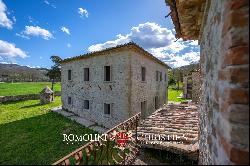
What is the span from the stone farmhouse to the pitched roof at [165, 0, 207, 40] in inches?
328

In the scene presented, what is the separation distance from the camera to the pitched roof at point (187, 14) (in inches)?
146

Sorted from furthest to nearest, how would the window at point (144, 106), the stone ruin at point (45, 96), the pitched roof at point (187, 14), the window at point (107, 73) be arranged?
the stone ruin at point (45, 96)
the window at point (144, 106)
the window at point (107, 73)
the pitched roof at point (187, 14)

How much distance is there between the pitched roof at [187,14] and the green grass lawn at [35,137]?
26.7 ft

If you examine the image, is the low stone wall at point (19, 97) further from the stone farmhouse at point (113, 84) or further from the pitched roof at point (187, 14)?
the pitched roof at point (187, 14)

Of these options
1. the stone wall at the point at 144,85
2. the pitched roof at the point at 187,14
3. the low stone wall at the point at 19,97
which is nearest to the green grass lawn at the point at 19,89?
the low stone wall at the point at 19,97

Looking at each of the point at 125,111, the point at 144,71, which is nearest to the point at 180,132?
the point at 125,111

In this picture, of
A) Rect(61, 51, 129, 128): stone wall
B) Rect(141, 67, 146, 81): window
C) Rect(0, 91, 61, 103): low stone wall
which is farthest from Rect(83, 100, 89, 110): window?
Rect(0, 91, 61, 103): low stone wall

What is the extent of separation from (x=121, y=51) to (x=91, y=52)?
10.2ft

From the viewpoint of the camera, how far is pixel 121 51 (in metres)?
14.4

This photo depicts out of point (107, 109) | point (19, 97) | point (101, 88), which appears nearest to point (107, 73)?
point (101, 88)

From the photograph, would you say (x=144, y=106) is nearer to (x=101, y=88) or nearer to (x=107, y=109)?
(x=107, y=109)

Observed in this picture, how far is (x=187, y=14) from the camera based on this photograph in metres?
4.21

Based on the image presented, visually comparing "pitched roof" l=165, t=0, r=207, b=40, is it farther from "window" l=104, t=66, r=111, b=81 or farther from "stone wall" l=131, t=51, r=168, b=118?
"window" l=104, t=66, r=111, b=81

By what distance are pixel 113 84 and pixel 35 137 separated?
6.03 metres
